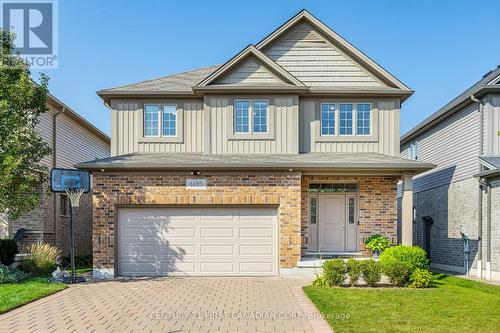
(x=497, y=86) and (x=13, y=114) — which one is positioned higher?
(x=497, y=86)

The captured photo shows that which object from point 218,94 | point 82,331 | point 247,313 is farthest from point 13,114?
point 247,313

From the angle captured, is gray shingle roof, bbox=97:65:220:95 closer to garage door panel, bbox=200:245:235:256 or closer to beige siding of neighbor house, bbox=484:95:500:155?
garage door panel, bbox=200:245:235:256

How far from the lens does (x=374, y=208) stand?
1603 centimetres

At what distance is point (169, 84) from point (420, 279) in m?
10.4

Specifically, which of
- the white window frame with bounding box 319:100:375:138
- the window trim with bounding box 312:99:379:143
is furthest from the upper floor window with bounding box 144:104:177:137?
the white window frame with bounding box 319:100:375:138

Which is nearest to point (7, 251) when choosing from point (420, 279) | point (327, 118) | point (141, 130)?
point (141, 130)

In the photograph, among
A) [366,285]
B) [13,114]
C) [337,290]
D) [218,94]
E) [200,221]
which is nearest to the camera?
[337,290]

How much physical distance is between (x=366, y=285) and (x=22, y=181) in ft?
34.0

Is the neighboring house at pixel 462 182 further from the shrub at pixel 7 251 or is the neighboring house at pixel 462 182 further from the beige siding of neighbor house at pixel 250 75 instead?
the shrub at pixel 7 251

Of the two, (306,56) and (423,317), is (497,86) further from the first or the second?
(423,317)

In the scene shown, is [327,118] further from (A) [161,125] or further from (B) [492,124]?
(A) [161,125]

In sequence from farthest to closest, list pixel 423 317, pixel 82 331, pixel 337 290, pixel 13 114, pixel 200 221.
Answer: pixel 200 221 → pixel 13 114 → pixel 337 290 → pixel 423 317 → pixel 82 331

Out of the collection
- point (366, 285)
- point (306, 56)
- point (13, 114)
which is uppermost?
point (306, 56)

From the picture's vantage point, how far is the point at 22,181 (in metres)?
14.0
